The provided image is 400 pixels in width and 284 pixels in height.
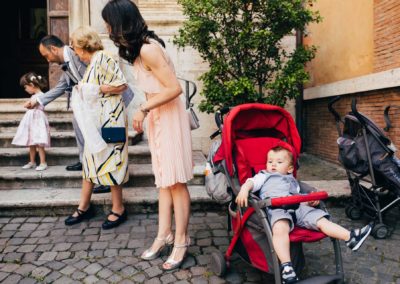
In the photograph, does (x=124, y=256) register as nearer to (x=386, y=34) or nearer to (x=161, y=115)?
(x=161, y=115)

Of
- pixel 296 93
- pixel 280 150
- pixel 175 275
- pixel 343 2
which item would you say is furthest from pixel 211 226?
pixel 343 2

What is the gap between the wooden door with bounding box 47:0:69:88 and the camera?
22.9 feet

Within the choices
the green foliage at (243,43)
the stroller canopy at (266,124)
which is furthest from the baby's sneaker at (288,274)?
the green foliage at (243,43)

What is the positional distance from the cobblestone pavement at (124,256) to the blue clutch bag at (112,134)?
3.18ft

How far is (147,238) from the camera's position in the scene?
3613 millimetres

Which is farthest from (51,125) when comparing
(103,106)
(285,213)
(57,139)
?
(285,213)

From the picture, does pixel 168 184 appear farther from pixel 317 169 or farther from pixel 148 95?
pixel 317 169

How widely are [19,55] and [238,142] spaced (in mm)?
9331

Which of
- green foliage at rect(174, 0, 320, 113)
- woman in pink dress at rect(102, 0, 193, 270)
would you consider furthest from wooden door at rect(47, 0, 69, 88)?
woman in pink dress at rect(102, 0, 193, 270)

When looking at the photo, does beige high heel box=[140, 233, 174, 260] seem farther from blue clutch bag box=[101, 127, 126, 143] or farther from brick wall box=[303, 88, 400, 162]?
brick wall box=[303, 88, 400, 162]

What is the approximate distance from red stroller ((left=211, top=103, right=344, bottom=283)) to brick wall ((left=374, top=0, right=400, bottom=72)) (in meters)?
2.87

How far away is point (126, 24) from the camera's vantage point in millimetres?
2713

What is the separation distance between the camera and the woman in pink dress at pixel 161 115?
8.96 ft

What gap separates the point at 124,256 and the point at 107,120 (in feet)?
4.30
